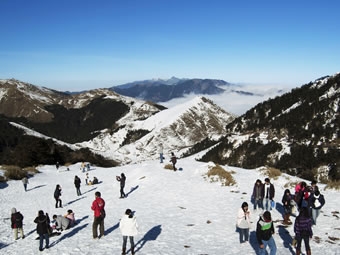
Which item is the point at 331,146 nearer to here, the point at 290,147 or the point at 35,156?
the point at 290,147

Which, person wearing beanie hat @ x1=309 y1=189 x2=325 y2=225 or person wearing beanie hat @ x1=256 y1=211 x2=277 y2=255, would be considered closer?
person wearing beanie hat @ x1=256 y1=211 x2=277 y2=255

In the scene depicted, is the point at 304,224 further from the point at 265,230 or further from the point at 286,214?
the point at 286,214

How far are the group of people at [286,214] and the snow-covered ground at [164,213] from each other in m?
0.92

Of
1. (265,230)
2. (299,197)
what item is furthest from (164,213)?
(265,230)

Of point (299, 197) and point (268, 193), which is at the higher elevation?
point (299, 197)

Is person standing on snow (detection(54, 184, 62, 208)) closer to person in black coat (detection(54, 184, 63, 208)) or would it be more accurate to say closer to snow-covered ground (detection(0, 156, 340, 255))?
person in black coat (detection(54, 184, 63, 208))

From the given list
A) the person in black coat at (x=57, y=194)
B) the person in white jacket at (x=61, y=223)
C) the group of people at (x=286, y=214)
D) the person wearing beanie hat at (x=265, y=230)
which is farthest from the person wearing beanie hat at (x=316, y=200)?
the person in black coat at (x=57, y=194)

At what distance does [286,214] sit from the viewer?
20.8 meters

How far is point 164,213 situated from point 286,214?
904 centimetres

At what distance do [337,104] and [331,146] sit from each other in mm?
36278

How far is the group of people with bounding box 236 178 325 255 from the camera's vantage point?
45.9 feet

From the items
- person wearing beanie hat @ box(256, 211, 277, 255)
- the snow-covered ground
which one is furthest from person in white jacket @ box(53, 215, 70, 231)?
person wearing beanie hat @ box(256, 211, 277, 255)

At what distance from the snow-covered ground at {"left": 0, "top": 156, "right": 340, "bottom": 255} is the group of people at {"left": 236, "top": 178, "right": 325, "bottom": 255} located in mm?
920

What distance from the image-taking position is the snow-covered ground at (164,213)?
17625mm
